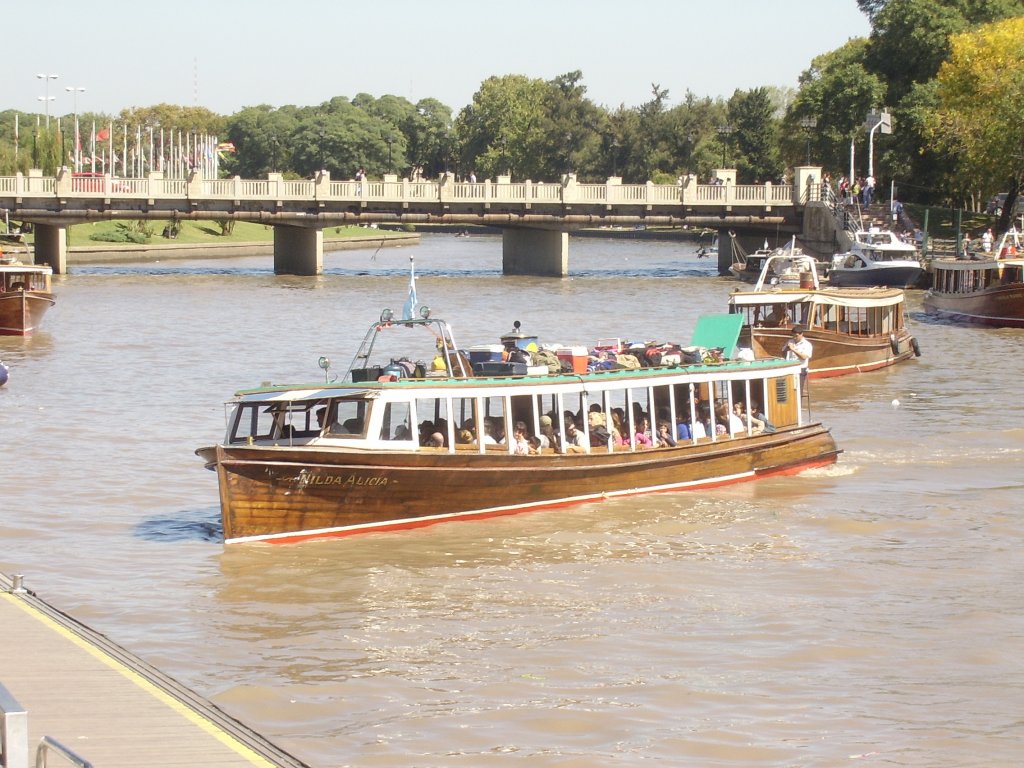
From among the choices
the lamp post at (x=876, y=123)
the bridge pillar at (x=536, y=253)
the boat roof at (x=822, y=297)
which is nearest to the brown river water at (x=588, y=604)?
the boat roof at (x=822, y=297)

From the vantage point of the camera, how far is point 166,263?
99562 millimetres

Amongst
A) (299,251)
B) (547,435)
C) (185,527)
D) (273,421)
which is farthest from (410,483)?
(299,251)

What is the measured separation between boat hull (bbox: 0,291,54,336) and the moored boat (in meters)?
32.0

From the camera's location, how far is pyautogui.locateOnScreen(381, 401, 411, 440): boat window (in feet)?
74.7

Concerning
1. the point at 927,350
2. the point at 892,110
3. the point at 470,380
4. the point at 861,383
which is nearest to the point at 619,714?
the point at 470,380

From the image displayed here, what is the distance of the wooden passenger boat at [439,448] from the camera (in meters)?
22.1

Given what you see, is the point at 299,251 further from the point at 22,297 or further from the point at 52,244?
the point at 22,297

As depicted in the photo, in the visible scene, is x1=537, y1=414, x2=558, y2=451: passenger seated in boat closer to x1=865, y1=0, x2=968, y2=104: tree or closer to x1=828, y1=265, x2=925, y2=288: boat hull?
x1=828, y1=265, x2=925, y2=288: boat hull

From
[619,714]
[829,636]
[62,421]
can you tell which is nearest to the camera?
[619,714]

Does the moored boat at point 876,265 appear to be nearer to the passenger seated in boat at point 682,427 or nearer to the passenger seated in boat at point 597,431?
the passenger seated in boat at point 682,427

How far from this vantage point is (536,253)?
89375mm

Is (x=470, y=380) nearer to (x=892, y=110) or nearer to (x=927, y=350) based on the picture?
(x=927, y=350)

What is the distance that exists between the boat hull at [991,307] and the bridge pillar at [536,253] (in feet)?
98.4

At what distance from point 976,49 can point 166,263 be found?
163 ft
